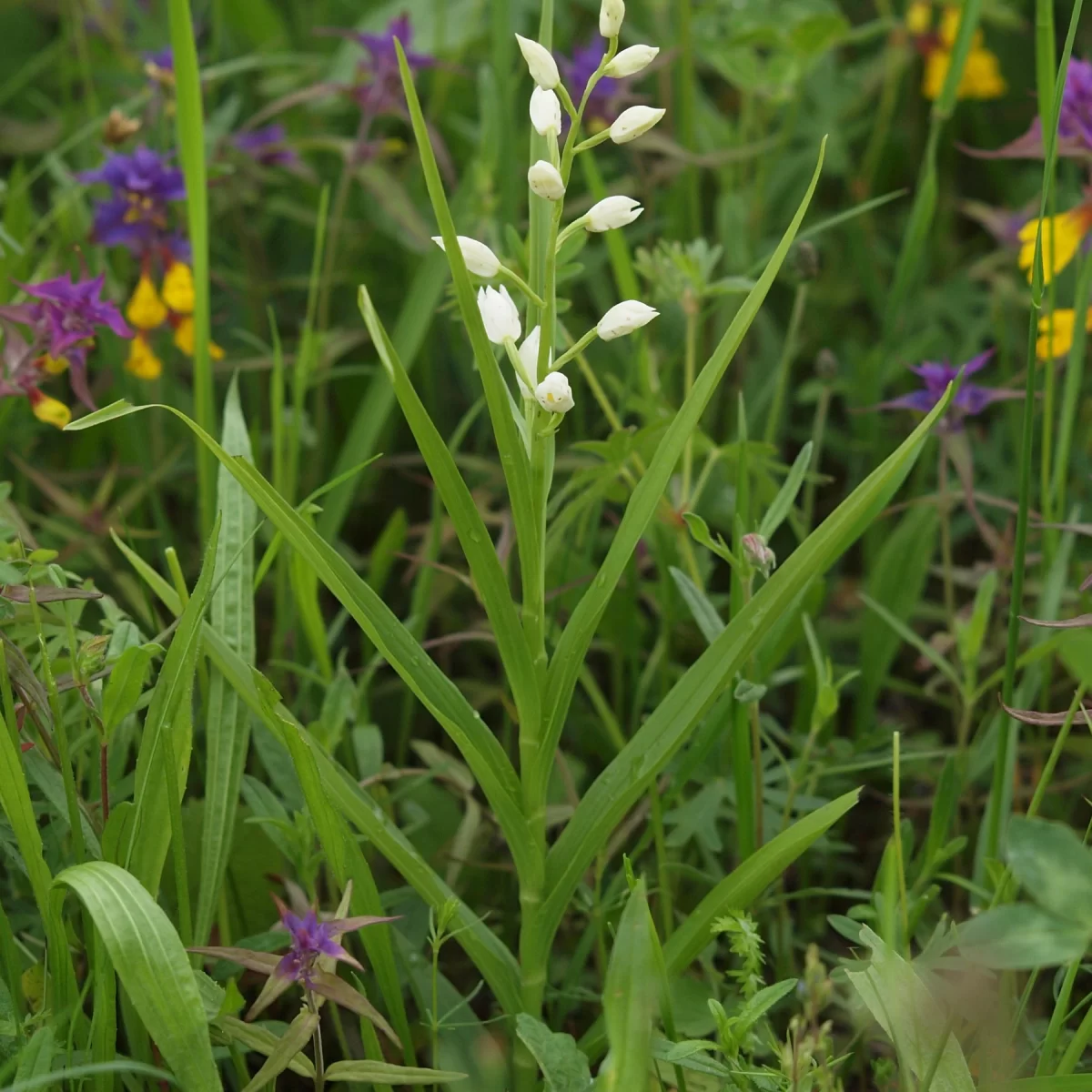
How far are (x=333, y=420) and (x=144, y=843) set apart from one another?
106 cm

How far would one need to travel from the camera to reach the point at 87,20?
2.23 meters

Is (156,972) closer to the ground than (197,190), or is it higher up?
closer to the ground

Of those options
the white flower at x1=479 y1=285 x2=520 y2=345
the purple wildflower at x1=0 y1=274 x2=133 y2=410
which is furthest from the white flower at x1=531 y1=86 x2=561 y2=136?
the purple wildflower at x1=0 y1=274 x2=133 y2=410

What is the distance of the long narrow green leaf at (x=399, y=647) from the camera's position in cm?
80

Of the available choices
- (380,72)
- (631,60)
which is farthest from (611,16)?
(380,72)

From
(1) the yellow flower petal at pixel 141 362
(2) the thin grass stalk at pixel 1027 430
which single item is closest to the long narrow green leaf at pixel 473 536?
(2) the thin grass stalk at pixel 1027 430

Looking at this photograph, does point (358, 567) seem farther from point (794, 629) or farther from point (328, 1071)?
point (328, 1071)

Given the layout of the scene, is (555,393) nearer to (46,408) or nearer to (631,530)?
(631,530)

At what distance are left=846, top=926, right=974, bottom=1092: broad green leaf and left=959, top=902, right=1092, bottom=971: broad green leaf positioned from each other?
0.12 m

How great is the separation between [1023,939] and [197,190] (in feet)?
3.19

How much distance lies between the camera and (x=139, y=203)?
1430mm

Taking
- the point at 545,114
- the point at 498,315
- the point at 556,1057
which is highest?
the point at 545,114

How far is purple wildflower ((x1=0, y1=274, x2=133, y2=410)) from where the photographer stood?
1122 millimetres

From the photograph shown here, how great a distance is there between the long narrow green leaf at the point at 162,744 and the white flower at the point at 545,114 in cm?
34
